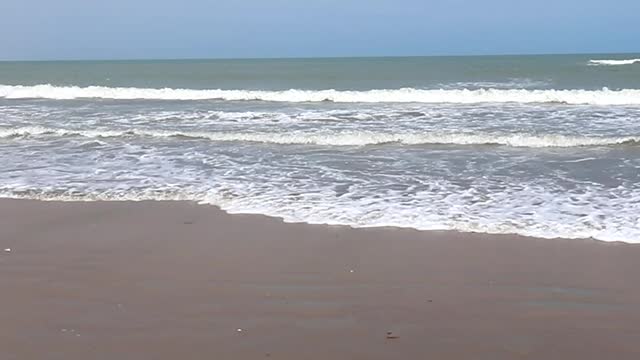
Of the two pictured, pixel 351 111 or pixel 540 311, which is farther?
pixel 351 111

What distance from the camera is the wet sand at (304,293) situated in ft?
11.9

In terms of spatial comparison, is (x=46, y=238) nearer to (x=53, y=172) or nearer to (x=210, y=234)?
(x=210, y=234)

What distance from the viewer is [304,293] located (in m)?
4.45

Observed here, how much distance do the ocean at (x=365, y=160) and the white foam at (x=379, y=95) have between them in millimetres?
179

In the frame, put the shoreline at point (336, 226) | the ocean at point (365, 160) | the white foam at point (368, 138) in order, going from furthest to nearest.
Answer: the white foam at point (368, 138)
the ocean at point (365, 160)
the shoreline at point (336, 226)

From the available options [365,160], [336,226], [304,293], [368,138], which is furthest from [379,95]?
[304,293]

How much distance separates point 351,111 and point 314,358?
48.2ft

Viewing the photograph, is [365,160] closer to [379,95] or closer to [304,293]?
[304,293]

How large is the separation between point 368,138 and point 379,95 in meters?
10.9

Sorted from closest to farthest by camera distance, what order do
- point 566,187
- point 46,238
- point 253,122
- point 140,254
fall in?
point 140,254
point 46,238
point 566,187
point 253,122

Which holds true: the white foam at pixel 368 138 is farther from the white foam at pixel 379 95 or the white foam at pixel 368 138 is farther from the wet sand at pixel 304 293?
the white foam at pixel 379 95

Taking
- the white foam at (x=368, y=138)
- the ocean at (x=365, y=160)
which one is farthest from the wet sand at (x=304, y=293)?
the white foam at (x=368, y=138)

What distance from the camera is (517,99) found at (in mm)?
20938

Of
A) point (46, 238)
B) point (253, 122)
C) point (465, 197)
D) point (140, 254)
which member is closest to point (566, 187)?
point (465, 197)
